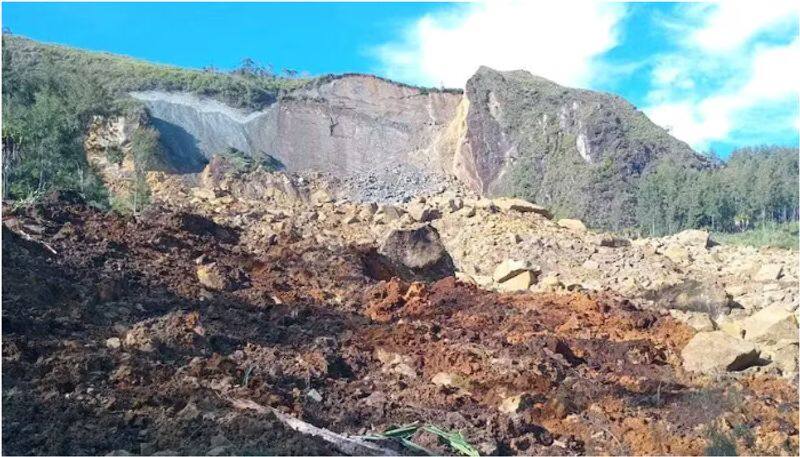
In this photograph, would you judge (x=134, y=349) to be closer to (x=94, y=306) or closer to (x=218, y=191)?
(x=94, y=306)

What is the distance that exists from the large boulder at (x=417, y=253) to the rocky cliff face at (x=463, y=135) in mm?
18469

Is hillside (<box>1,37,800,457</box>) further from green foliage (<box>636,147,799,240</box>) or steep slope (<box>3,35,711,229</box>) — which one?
green foliage (<box>636,147,799,240</box>)

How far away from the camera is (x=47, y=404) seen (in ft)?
17.3

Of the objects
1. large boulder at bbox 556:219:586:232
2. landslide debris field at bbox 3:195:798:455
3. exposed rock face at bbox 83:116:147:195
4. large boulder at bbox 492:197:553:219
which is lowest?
landslide debris field at bbox 3:195:798:455

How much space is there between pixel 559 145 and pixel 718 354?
31.7m

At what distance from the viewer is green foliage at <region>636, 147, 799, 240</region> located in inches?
1283

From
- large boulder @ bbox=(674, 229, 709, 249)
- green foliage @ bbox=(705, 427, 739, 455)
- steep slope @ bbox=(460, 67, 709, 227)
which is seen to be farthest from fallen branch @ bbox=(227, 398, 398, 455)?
steep slope @ bbox=(460, 67, 709, 227)

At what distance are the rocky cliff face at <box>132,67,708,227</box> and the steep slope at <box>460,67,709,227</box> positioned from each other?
5cm

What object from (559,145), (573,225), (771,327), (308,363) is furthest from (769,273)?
(559,145)

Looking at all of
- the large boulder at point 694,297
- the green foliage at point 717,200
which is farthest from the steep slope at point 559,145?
the large boulder at point 694,297

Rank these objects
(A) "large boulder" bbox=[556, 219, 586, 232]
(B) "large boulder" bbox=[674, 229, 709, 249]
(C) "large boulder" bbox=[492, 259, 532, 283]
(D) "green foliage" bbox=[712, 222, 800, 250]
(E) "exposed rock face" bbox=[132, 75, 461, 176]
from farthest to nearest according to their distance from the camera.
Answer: (E) "exposed rock face" bbox=[132, 75, 461, 176] < (D) "green foliage" bbox=[712, 222, 800, 250] < (A) "large boulder" bbox=[556, 219, 586, 232] < (B) "large boulder" bbox=[674, 229, 709, 249] < (C) "large boulder" bbox=[492, 259, 532, 283]

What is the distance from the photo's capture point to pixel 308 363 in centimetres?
738

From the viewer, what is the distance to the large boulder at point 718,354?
8180 mm

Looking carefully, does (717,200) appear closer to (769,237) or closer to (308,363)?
(769,237)
